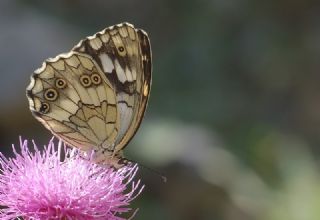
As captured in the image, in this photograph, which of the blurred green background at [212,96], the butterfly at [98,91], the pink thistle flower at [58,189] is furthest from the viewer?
the blurred green background at [212,96]

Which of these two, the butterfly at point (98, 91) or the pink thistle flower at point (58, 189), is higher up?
the butterfly at point (98, 91)

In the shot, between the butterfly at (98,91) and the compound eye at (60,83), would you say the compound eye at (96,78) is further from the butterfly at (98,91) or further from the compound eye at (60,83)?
the compound eye at (60,83)

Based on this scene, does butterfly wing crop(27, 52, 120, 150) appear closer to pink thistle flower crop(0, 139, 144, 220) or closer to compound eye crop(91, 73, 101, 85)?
compound eye crop(91, 73, 101, 85)

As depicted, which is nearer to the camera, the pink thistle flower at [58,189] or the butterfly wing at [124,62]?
the pink thistle flower at [58,189]

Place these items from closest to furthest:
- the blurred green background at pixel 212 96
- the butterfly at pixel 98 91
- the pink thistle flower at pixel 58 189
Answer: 1. the pink thistle flower at pixel 58 189
2. the butterfly at pixel 98 91
3. the blurred green background at pixel 212 96

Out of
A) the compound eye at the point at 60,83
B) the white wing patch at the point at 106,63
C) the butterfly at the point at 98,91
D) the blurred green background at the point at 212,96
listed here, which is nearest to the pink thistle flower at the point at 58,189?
the butterfly at the point at 98,91

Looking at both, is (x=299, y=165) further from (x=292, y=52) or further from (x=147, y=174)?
(x=292, y=52)

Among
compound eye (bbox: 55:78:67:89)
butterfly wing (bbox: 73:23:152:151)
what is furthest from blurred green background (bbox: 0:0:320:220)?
compound eye (bbox: 55:78:67:89)

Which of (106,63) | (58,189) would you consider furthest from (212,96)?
(58,189)
